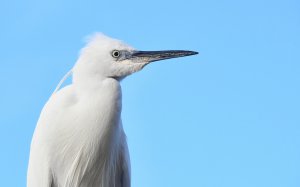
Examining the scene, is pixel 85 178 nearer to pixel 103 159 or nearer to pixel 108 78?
pixel 103 159

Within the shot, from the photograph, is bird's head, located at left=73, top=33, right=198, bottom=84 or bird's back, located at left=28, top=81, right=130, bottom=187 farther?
bird's back, located at left=28, top=81, right=130, bottom=187

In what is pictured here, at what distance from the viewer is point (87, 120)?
10.3 ft

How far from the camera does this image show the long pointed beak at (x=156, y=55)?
3.12m

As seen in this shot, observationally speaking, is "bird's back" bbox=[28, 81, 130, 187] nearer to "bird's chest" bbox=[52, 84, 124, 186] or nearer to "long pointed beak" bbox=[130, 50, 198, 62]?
"bird's chest" bbox=[52, 84, 124, 186]

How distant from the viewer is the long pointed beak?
3119 mm

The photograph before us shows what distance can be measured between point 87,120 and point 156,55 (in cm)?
61

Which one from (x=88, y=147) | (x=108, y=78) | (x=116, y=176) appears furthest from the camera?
(x=116, y=176)

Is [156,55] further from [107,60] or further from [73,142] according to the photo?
[73,142]

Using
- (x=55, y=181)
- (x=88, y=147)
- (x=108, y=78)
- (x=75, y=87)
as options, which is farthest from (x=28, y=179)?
(x=108, y=78)

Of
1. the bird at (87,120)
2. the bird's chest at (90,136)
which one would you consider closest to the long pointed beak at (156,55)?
the bird at (87,120)

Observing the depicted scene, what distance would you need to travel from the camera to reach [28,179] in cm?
340

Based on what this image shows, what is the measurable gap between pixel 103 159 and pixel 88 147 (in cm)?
15

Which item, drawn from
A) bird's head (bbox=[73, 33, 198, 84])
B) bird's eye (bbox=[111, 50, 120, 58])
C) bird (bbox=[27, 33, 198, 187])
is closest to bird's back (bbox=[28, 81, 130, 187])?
bird (bbox=[27, 33, 198, 187])

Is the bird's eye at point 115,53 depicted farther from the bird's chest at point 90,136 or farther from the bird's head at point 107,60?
the bird's chest at point 90,136
